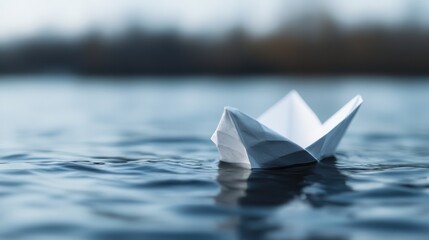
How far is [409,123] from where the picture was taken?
14.4 meters

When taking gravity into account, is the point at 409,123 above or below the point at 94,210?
above

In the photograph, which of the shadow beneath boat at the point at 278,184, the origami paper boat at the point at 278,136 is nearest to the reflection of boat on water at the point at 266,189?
the shadow beneath boat at the point at 278,184

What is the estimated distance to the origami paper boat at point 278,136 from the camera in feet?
18.4

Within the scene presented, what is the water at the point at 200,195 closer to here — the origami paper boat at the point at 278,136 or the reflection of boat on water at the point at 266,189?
the reflection of boat on water at the point at 266,189

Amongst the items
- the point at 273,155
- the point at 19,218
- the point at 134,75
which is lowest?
the point at 19,218

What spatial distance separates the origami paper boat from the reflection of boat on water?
0.12 m

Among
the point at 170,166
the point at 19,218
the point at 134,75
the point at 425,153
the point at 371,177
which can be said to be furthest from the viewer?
the point at 134,75

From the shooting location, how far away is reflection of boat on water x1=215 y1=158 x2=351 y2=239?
4004 millimetres

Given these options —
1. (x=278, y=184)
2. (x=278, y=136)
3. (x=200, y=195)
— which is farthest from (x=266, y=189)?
(x=278, y=136)

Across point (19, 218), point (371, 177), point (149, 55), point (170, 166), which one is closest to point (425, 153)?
point (371, 177)

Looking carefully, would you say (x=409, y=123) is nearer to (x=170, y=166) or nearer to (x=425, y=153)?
(x=425, y=153)

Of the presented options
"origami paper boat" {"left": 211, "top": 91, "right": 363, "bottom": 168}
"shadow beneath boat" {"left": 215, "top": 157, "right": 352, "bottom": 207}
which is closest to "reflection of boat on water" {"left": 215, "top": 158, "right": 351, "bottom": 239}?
"shadow beneath boat" {"left": 215, "top": 157, "right": 352, "bottom": 207}

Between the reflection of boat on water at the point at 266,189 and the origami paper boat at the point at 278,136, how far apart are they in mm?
121

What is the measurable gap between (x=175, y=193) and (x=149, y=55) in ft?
194
